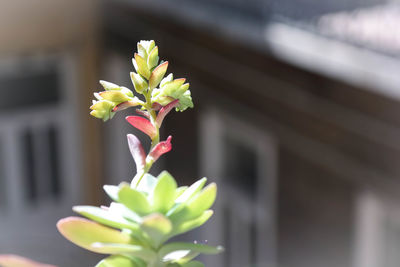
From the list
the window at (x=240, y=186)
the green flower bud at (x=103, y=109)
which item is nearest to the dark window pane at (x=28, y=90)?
the window at (x=240, y=186)

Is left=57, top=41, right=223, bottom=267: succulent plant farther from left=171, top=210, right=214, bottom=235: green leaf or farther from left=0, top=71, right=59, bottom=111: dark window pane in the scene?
left=0, top=71, right=59, bottom=111: dark window pane

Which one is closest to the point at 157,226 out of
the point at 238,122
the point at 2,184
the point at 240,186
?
the point at 238,122

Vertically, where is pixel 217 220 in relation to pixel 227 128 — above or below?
below

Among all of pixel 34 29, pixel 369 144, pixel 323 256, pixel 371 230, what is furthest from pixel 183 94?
pixel 34 29

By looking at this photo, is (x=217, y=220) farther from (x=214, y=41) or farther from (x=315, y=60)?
(x=315, y=60)

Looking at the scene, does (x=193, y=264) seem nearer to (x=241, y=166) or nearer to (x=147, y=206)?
(x=147, y=206)

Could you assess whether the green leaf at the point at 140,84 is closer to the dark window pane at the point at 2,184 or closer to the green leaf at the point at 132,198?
the green leaf at the point at 132,198
